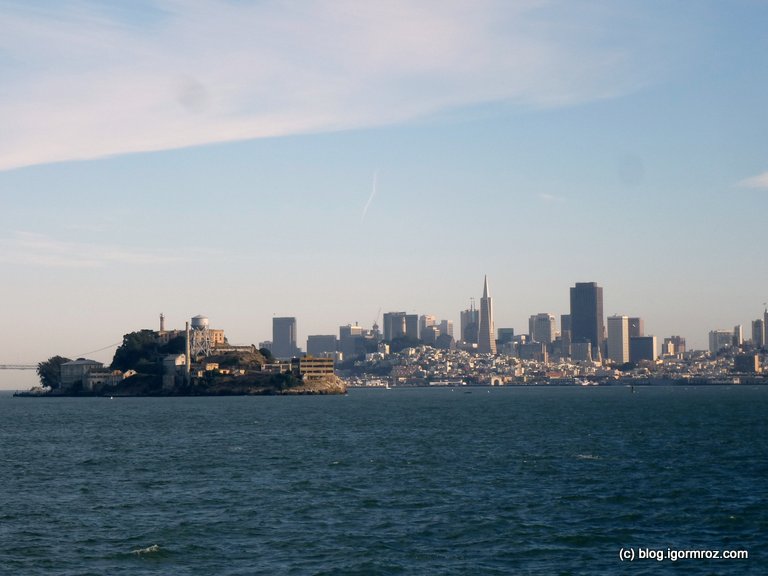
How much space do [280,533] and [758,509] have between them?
27463 mm

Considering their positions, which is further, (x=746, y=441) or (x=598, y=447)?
(x=746, y=441)

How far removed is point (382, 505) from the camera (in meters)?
61.3

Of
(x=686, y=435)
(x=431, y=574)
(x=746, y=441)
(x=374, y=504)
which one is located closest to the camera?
(x=431, y=574)

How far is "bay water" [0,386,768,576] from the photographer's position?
151 feet

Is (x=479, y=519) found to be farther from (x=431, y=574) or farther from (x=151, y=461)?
(x=151, y=461)

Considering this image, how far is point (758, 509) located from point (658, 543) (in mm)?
12693

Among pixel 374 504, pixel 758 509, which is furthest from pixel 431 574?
pixel 758 509

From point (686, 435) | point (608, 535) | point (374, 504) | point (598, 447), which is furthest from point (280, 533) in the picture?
point (686, 435)

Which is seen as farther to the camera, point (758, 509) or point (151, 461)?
point (151, 461)

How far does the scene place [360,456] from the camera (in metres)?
92.3

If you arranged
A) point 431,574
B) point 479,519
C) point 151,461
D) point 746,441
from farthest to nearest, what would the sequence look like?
1. point 746,441
2. point 151,461
3. point 479,519
4. point 431,574

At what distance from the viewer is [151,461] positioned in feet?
291

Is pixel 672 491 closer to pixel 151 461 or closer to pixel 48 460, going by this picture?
pixel 151 461

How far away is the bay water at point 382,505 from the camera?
4606 centimetres
